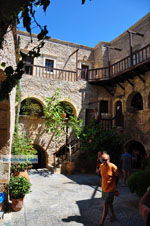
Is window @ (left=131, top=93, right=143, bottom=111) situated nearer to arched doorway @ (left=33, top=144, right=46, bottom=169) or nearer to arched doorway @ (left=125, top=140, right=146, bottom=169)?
arched doorway @ (left=125, top=140, right=146, bottom=169)

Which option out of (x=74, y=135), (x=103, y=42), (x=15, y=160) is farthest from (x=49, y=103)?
(x=103, y=42)

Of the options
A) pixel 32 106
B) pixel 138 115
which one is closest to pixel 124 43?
pixel 138 115

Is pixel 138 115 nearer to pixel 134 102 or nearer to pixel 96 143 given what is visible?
pixel 134 102

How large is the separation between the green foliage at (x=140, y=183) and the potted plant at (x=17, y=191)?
307cm

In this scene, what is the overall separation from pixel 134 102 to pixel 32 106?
685 cm

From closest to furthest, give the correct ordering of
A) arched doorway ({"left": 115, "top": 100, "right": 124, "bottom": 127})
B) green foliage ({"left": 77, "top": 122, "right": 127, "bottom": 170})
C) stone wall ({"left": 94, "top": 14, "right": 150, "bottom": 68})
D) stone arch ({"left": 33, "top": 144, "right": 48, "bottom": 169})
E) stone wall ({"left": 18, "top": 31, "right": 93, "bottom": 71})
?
green foliage ({"left": 77, "top": 122, "right": 127, "bottom": 170}) → stone arch ({"left": 33, "top": 144, "right": 48, "bottom": 169}) → arched doorway ({"left": 115, "top": 100, "right": 124, "bottom": 127}) → stone wall ({"left": 94, "top": 14, "right": 150, "bottom": 68}) → stone wall ({"left": 18, "top": 31, "right": 93, "bottom": 71})

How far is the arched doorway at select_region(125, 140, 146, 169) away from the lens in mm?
10462

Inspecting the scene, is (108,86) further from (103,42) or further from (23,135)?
(23,135)

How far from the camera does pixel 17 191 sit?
444 centimetres

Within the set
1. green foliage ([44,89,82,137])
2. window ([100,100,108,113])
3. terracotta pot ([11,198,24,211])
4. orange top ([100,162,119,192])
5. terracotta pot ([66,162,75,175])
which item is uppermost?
window ([100,100,108,113])

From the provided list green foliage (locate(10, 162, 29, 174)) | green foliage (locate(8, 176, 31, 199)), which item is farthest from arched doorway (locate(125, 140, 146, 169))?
green foliage (locate(8, 176, 31, 199))

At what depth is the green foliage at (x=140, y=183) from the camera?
4543 millimetres

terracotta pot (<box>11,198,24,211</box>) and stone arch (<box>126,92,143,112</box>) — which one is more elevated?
stone arch (<box>126,92,143,112</box>)

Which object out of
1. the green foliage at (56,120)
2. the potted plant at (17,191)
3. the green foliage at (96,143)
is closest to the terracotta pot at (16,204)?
the potted plant at (17,191)
